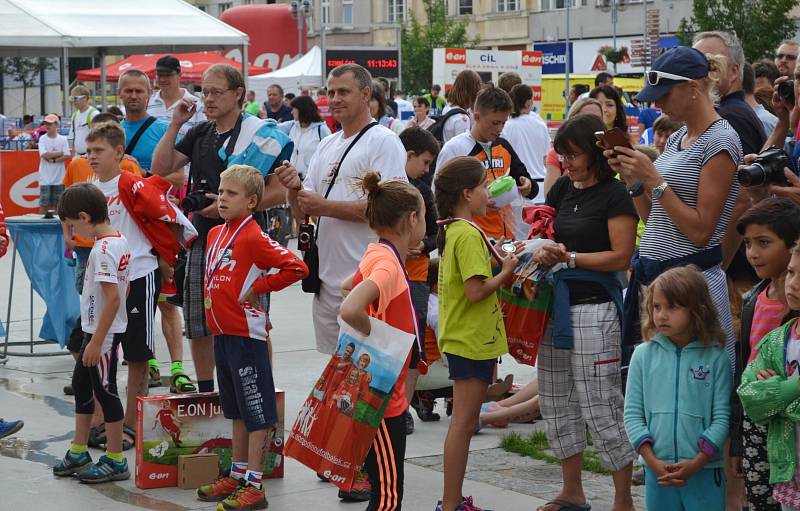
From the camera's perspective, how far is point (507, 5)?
6353 centimetres

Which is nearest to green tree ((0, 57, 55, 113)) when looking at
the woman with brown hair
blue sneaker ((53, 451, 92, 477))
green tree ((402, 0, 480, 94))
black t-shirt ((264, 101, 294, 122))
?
black t-shirt ((264, 101, 294, 122))

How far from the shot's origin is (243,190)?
5.95 meters

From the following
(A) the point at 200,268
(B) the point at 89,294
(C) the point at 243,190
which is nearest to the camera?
(C) the point at 243,190

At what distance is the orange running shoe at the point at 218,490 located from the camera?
596cm

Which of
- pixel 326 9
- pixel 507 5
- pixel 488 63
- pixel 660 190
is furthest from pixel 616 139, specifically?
pixel 326 9

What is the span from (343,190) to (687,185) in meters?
1.99

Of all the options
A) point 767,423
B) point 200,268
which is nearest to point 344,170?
point 200,268

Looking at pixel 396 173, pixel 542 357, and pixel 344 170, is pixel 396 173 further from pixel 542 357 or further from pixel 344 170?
pixel 542 357

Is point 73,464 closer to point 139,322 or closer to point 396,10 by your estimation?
point 139,322

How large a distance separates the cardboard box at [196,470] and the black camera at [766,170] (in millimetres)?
3173

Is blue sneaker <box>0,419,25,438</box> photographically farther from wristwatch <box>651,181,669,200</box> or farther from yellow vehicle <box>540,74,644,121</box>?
yellow vehicle <box>540,74,644,121</box>

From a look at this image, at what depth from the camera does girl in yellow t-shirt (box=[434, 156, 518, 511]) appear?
535 centimetres

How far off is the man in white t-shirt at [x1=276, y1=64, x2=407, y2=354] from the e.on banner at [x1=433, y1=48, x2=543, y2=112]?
28.7m

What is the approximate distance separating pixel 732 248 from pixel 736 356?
0.61 metres
